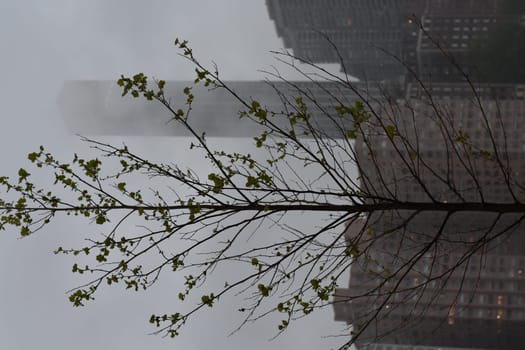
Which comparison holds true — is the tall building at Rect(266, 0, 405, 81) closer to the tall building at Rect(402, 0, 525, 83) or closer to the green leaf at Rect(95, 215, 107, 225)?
the tall building at Rect(402, 0, 525, 83)

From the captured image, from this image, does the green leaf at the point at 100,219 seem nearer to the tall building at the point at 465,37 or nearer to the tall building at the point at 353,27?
the tall building at the point at 465,37

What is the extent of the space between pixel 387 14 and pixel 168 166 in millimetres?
145852

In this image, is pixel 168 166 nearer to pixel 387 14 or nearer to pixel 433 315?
pixel 433 315

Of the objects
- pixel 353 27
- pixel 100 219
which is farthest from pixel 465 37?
pixel 100 219

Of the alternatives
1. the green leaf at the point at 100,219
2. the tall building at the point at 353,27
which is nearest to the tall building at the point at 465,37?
the tall building at the point at 353,27

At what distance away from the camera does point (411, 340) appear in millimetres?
68438

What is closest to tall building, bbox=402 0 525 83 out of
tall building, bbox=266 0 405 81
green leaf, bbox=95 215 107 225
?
tall building, bbox=266 0 405 81

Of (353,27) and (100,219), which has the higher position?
(353,27)

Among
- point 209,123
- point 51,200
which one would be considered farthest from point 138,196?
point 209,123

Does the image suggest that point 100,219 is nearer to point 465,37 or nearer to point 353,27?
point 465,37

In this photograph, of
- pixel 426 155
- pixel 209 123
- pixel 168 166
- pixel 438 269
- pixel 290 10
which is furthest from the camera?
pixel 209 123

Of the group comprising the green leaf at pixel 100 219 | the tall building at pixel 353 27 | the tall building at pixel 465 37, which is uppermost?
the tall building at pixel 353 27

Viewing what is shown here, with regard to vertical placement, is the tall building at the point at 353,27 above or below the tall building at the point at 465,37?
above

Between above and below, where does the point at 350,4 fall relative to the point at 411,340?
above
